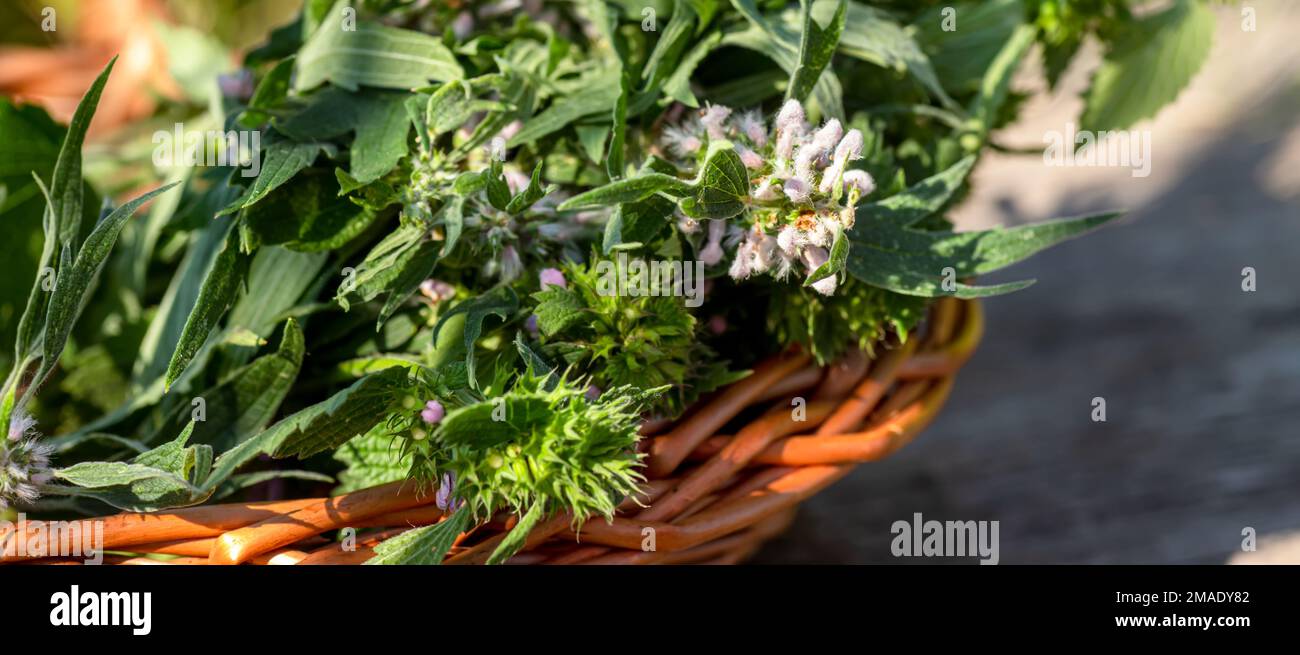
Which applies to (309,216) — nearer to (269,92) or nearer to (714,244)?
(269,92)

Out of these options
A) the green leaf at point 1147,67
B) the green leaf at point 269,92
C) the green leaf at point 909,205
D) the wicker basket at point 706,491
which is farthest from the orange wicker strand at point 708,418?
the green leaf at point 1147,67

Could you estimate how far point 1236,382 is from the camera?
1.10 metres

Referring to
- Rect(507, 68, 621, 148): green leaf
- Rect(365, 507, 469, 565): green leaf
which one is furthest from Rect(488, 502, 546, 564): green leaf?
Rect(507, 68, 621, 148): green leaf

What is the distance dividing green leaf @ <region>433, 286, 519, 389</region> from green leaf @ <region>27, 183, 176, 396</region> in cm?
18

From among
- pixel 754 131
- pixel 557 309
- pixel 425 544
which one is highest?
pixel 754 131

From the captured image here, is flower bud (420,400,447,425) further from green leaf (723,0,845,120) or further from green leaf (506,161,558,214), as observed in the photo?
green leaf (723,0,845,120)

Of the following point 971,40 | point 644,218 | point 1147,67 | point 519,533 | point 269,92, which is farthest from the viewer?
point 1147,67

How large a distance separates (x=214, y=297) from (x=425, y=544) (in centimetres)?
21

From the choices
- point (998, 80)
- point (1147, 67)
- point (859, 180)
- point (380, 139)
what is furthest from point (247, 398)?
point (1147, 67)

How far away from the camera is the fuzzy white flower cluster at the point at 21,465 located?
2.03 feet

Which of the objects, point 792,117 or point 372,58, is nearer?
point 792,117

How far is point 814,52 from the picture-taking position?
0.67 m
